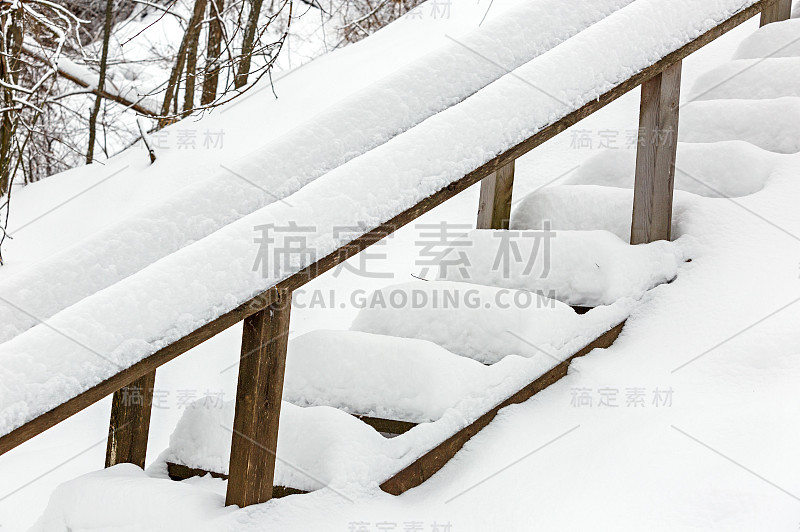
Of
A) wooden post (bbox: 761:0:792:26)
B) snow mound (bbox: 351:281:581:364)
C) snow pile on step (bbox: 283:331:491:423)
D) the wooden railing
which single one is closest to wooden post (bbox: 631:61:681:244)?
the wooden railing

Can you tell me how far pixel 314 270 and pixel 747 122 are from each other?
1.79 m

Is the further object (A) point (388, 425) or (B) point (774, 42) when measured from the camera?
(B) point (774, 42)

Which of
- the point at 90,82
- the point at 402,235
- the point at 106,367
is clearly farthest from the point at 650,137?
the point at 90,82

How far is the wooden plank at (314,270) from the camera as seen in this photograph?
1185 mm

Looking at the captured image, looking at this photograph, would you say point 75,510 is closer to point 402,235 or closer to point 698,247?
point 698,247

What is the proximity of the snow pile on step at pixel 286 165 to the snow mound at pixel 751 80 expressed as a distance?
1.37 m

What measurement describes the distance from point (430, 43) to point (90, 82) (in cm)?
264

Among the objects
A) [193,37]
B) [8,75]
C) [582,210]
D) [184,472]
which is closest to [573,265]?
[582,210]

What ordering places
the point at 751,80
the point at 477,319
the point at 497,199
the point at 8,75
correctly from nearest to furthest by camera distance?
the point at 477,319 → the point at 497,199 → the point at 751,80 → the point at 8,75

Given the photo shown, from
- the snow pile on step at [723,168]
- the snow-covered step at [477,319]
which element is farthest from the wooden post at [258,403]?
the snow pile on step at [723,168]

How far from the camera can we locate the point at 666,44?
1.96 meters

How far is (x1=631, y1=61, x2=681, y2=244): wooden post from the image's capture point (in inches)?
84.0

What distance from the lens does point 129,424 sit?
1887 millimetres

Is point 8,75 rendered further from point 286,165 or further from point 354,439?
point 354,439
